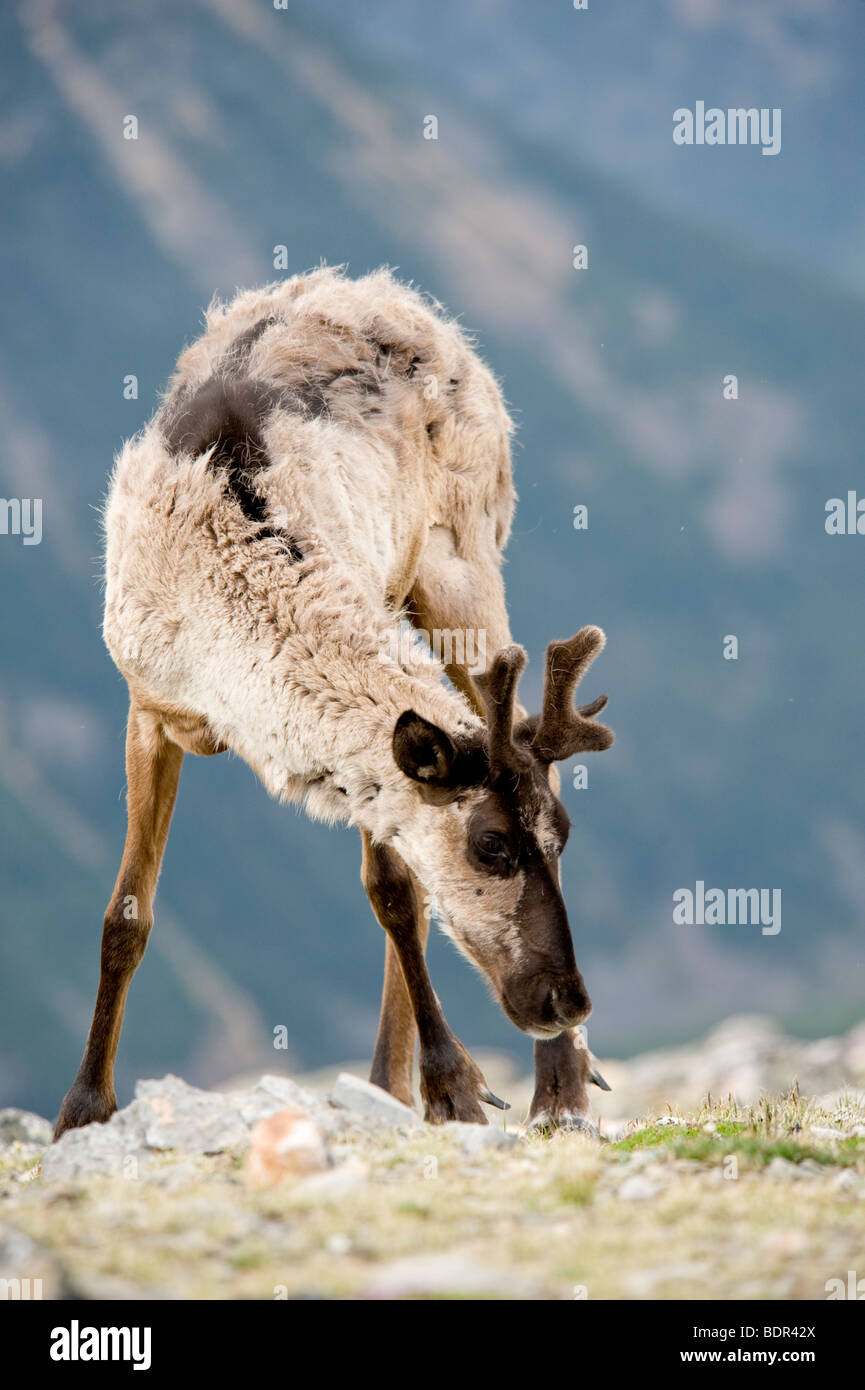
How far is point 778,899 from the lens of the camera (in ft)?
37.9

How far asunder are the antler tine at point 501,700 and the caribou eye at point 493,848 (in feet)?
1.26

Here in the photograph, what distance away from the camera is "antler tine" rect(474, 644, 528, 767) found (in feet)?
24.7

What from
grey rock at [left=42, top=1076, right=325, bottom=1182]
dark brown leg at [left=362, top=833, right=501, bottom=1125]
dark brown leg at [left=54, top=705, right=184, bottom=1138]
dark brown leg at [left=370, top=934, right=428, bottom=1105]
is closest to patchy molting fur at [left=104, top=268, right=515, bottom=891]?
dark brown leg at [left=54, top=705, right=184, bottom=1138]

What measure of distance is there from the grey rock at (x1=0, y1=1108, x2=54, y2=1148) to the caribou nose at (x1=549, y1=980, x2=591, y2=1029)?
550cm

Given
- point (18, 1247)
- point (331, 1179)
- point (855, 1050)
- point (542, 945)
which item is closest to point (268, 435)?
point (542, 945)

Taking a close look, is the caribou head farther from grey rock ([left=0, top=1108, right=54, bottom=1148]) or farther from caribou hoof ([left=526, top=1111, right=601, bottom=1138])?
grey rock ([left=0, top=1108, right=54, bottom=1148])

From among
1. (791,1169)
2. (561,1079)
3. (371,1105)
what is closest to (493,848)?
(371,1105)

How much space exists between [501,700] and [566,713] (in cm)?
53

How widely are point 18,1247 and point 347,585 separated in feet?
14.0

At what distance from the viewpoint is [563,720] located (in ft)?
25.9

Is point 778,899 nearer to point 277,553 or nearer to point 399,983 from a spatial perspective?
point 399,983

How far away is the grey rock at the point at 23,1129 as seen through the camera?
11539 mm

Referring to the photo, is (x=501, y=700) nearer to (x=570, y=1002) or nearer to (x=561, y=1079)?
(x=570, y=1002)

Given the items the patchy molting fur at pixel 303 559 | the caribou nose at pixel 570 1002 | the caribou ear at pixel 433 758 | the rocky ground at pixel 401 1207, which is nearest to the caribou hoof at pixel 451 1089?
Result: the rocky ground at pixel 401 1207
